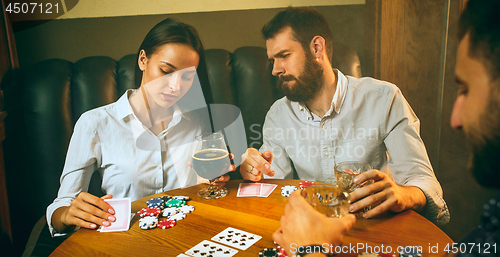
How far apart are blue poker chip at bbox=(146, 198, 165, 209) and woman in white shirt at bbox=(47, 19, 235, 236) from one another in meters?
0.43

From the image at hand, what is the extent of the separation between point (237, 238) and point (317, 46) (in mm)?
1119

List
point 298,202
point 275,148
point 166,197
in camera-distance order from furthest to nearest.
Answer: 1. point 275,148
2. point 166,197
3. point 298,202

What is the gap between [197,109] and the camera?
1610 mm

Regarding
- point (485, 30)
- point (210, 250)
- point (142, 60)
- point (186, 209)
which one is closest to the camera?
point (485, 30)

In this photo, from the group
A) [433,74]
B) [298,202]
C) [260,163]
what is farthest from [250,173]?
[433,74]

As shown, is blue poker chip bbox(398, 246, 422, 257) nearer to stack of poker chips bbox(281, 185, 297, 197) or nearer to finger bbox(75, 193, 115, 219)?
stack of poker chips bbox(281, 185, 297, 197)

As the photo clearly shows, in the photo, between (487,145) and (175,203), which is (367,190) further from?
(175,203)

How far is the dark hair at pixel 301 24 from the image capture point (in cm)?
154

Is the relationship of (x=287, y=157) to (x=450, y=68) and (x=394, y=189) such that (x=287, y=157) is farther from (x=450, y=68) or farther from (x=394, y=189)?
(x=450, y=68)

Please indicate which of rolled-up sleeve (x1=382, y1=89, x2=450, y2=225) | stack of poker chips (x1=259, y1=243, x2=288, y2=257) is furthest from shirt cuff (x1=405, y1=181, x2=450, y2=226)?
stack of poker chips (x1=259, y1=243, x2=288, y2=257)

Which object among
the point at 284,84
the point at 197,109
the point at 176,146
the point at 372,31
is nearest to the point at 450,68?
the point at 372,31

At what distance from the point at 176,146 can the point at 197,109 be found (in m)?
0.23

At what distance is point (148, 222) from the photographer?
903 mm

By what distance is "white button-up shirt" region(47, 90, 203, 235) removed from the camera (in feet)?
4.38
